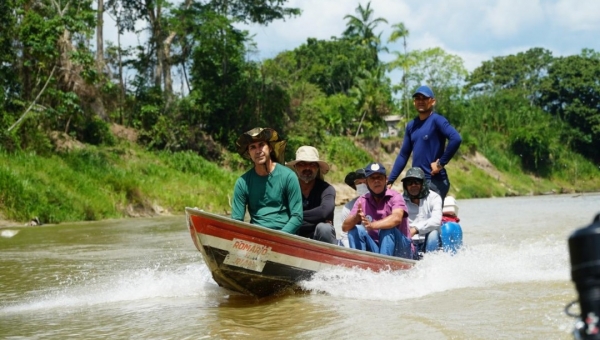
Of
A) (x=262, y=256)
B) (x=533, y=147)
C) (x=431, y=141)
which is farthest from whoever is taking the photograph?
(x=533, y=147)

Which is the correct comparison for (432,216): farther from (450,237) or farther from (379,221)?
(379,221)

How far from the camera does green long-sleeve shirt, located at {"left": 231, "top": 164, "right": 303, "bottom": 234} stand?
19.5 feet

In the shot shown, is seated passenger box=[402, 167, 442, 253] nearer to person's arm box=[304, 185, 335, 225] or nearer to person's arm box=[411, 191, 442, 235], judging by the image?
person's arm box=[411, 191, 442, 235]

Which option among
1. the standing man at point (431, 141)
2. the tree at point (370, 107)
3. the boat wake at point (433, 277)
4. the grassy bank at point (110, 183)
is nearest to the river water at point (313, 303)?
the boat wake at point (433, 277)

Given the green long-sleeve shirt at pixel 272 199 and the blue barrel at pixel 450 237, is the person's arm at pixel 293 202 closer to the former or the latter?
the green long-sleeve shirt at pixel 272 199

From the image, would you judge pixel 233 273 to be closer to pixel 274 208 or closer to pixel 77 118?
pixel 274 208

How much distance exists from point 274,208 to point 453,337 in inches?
83.9

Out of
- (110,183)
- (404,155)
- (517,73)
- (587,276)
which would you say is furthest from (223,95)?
Result: (517,73)

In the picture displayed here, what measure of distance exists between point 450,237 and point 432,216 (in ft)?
1.16

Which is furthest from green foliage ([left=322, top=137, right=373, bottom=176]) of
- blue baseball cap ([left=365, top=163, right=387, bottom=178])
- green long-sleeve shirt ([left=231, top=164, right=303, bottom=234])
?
green long-sleeve shirt ([left=231, top=164, right=303, bottom=234])

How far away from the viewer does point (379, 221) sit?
6.25 meters

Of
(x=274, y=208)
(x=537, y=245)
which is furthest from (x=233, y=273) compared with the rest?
(x=537, y=245)

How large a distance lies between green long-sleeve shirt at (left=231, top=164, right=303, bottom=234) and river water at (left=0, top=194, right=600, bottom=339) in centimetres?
59

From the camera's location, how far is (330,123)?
125ft
